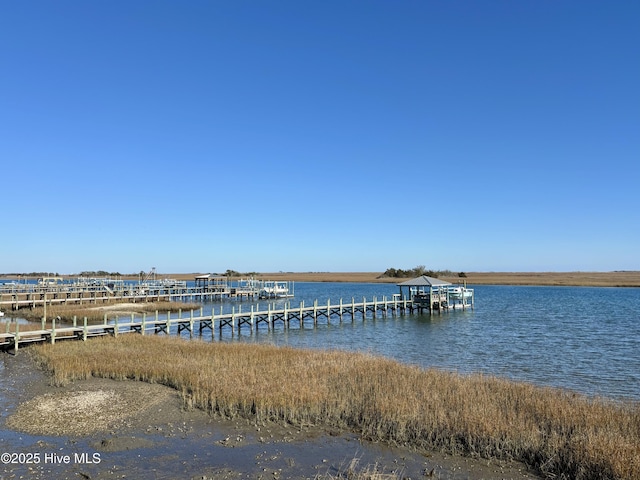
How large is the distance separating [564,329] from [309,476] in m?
36.3

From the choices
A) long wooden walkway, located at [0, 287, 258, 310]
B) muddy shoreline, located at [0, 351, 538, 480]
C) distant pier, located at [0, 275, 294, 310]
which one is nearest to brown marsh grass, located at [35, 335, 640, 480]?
muddy shoreline, located at [0, 351, 538, 480]

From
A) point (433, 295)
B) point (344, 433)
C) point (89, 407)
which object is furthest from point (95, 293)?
point (344, 433)

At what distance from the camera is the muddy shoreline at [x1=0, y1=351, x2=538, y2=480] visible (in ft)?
31.0

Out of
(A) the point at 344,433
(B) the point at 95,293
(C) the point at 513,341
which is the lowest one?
(C) the point at 513,341

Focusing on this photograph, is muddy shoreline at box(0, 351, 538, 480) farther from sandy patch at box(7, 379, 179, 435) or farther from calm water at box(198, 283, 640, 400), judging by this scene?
calm water at box(198, 283, 640, 400)

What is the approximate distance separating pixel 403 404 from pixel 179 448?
20.1ft

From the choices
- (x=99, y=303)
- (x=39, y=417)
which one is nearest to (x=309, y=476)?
(x=39, y=417)

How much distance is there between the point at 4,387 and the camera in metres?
16.5

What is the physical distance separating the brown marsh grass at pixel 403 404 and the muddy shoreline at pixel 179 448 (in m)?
0.63

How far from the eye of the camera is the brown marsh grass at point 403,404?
1009cm

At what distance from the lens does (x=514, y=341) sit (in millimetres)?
32750

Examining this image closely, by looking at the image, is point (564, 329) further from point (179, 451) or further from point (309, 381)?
point (179, 451)

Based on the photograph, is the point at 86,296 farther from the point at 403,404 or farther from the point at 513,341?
the point at 403,404

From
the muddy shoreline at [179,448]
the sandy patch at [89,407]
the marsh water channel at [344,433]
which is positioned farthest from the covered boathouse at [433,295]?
the muddy shoreline at [179,448]
